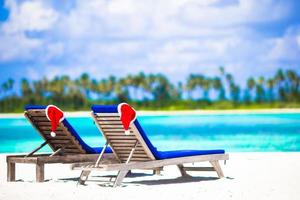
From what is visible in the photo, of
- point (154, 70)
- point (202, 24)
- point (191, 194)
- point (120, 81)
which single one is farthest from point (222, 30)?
point (191, 194)

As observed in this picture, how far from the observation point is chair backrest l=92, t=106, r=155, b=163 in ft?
29.6

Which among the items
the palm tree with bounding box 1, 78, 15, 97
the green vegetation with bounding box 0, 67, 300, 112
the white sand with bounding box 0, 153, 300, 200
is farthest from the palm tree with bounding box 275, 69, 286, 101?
the white sand with bounding box 0, 153, 300, 200

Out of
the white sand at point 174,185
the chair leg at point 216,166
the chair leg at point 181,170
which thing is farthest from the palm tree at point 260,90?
the chair leg at point 216,166

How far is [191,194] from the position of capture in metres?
8.38

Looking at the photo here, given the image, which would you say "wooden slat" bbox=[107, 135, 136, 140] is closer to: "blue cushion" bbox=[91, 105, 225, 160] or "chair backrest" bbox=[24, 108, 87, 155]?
"blue cushion" bbox=[91, 105, 225, 160]

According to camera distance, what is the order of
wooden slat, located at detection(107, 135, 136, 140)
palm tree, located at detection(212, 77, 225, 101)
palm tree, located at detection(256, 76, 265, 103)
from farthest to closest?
palm tree, located at detection(212, 77, 225, 101), palm tree, located at detection(256, 76, 265, 103), wooden slat, located at detection(107, 135, 136, 140)

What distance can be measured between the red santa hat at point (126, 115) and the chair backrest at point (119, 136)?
0.09 metres

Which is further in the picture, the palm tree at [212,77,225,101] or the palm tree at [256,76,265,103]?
the palm tree at [212,77,225,101]

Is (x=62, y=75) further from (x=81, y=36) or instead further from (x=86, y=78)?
(x=81, y=36)

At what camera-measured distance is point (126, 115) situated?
876 cm

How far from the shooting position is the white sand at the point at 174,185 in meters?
8.27

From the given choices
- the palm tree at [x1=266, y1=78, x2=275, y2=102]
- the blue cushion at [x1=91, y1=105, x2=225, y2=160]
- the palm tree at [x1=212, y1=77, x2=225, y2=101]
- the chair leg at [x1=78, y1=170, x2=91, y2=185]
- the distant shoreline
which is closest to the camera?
the blue cushion at [x1=91, y1=105, x2=225, y2=160]

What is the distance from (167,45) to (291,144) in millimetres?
60532

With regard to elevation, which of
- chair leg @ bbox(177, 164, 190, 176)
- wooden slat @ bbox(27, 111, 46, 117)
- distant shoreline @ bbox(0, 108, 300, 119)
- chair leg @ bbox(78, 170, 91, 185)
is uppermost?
wooden slat @ bbox(27, 111, 46, 117)
